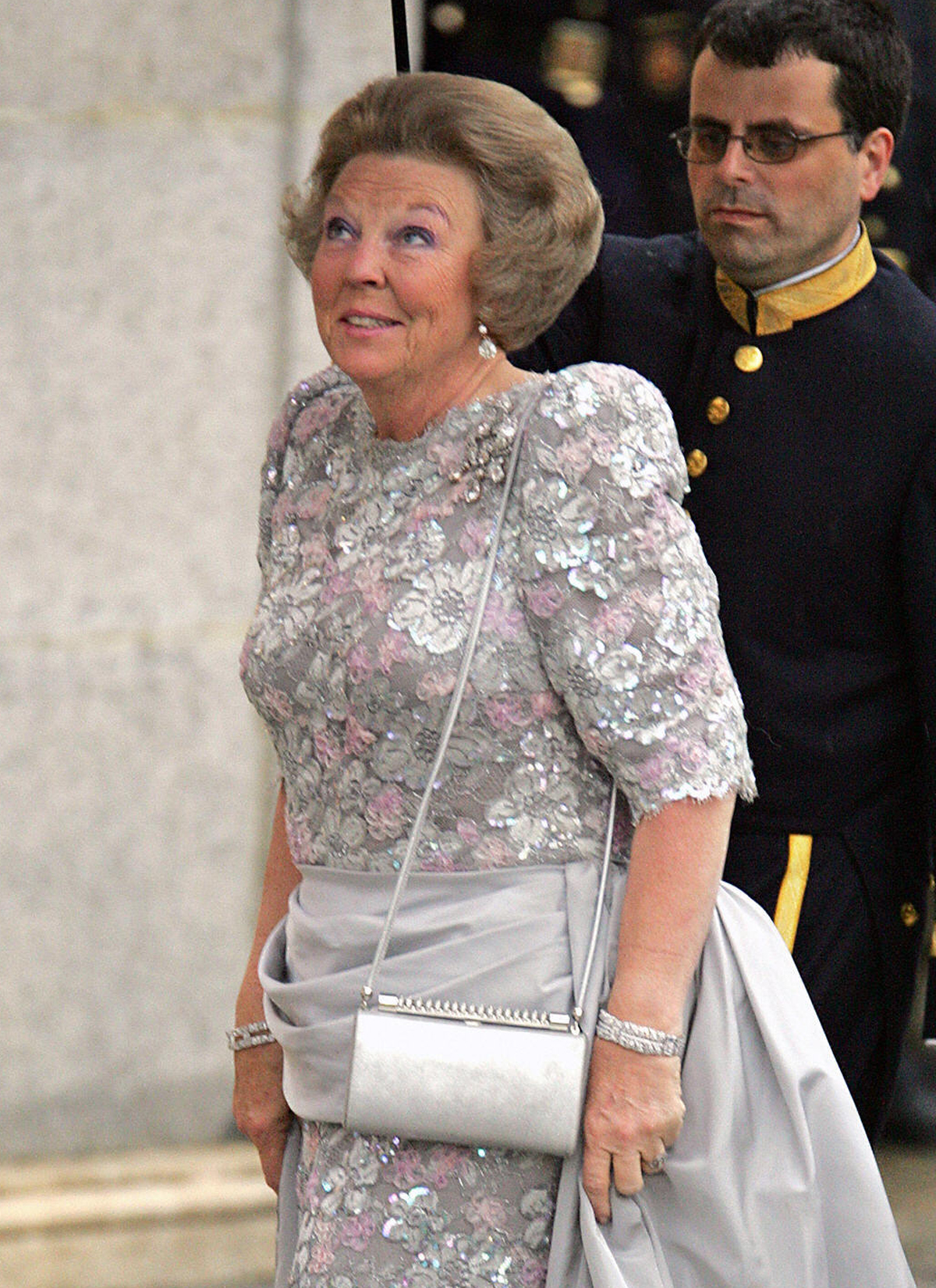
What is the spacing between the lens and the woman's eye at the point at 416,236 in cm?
218

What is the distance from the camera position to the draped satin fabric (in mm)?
2047

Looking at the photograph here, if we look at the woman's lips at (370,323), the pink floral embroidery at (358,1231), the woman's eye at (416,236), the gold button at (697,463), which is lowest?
the pink floral embroidery at (358,1231)

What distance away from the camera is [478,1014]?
2045 millimetres

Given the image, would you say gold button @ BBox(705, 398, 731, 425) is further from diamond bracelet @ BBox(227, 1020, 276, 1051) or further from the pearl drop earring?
diamond bracelet @ BBox(227, 1020, 276, 1051)

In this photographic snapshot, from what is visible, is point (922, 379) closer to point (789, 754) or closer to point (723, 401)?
point (723, 401)

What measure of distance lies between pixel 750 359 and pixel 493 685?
725 mm

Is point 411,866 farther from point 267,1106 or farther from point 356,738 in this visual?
point 267,1106

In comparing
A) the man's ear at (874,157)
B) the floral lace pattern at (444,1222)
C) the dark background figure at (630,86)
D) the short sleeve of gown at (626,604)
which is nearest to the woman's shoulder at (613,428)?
the short sleeve of gown at (626,604)

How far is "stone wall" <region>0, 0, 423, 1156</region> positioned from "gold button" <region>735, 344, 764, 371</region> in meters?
1.63

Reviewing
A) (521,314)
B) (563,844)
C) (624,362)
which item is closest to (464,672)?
(563,844)

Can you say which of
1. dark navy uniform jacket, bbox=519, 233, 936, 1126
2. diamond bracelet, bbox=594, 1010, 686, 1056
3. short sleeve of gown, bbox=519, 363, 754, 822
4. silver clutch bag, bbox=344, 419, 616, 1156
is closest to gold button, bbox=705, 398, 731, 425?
dark navy uniform jacket, bbox=519, 233, 936, 1126

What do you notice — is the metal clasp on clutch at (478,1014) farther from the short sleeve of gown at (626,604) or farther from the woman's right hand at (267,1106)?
the woman's right hand at (267,1106)

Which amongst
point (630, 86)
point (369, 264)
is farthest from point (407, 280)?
point (630, 86)

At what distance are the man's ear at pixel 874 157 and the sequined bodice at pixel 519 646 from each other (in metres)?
0.58
